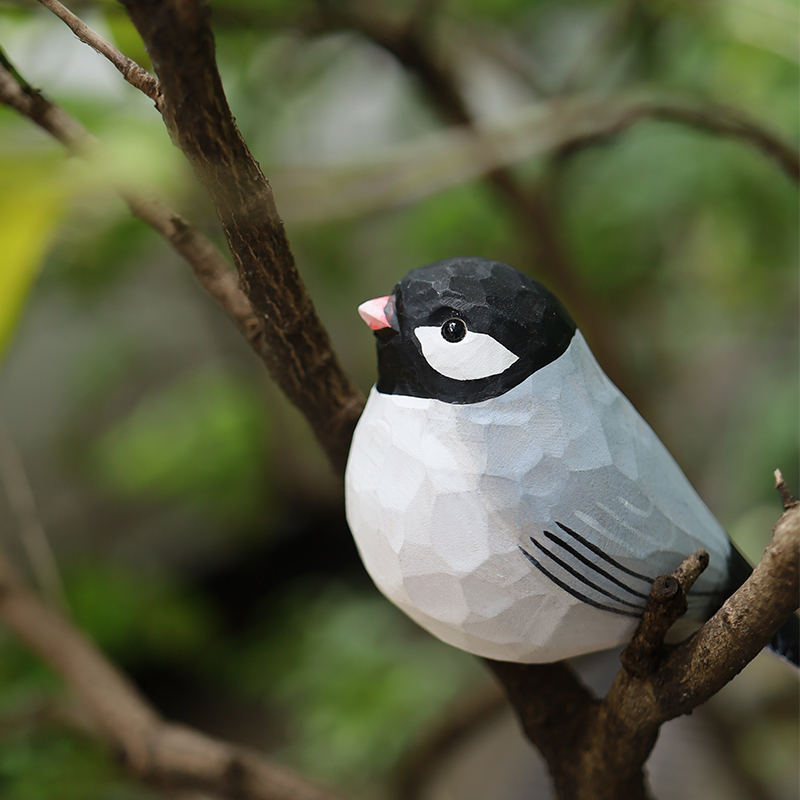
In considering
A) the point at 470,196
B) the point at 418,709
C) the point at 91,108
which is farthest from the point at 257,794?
the point at 470,196

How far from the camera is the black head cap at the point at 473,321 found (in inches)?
12.7

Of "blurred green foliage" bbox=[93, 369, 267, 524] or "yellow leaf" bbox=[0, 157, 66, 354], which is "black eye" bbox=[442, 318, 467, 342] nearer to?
"yellow leaf" bbox=[0, 157, 66, 354]

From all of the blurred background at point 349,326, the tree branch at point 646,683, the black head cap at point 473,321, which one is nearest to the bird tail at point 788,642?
the tree branch at point 646,683

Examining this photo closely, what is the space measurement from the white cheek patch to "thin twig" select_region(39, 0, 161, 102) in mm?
159

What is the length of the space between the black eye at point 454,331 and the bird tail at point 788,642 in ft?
0.75

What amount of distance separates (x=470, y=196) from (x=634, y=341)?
57 centimetres

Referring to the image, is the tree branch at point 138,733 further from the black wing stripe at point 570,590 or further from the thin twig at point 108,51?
the thin twig at point 108,51

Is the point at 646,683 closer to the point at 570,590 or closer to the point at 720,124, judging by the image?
the point at 570,590

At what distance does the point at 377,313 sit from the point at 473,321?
5cm

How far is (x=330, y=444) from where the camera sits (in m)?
0.43

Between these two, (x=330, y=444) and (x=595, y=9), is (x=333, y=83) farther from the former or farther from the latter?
(x=330, y=444)

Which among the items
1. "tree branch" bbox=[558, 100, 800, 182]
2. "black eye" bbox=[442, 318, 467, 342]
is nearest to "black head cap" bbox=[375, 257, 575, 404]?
"black eye" bbox=[442, 318, 467, 342]

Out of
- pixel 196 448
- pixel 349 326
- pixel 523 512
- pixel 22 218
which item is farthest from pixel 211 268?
pixel 349 326

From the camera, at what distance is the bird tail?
14.3 inches
